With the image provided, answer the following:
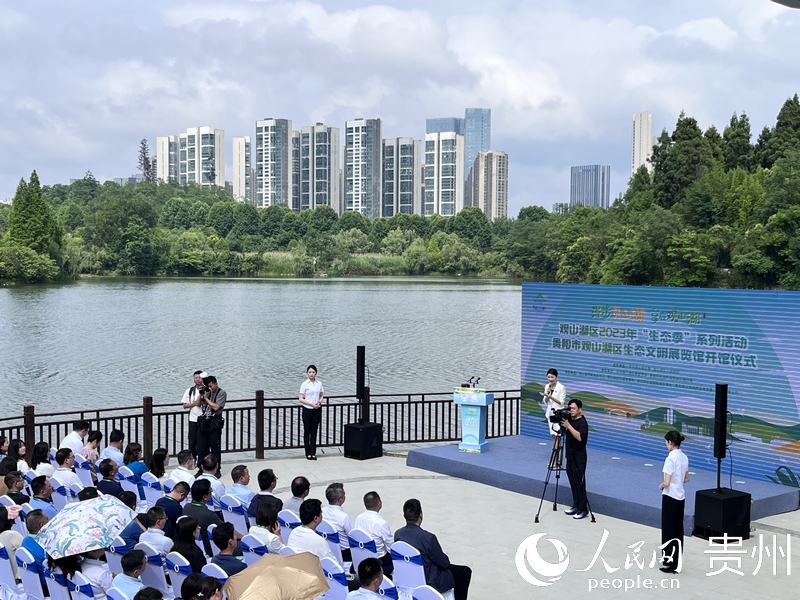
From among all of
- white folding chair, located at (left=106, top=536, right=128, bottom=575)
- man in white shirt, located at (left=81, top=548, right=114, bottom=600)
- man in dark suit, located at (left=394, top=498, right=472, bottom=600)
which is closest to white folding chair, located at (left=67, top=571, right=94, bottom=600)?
man in white shirt, located at (left=81, top=548, right=114, bottom=600)

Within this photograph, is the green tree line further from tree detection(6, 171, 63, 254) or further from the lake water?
the lake water

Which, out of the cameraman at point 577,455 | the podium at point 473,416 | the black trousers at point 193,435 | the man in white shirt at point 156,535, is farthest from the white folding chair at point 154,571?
the podium at point 473,416

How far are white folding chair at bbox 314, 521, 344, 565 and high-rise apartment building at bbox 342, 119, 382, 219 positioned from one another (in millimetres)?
186833

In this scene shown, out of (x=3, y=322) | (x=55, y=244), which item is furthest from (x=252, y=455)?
(x=55, y=244)

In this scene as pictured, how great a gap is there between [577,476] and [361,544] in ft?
13.6

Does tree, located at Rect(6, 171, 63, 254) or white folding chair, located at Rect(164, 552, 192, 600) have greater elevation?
tree, located at Rect(6, 171, 63, 254)

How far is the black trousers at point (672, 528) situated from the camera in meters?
8.74

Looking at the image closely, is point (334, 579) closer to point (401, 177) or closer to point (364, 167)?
point (364, 167)

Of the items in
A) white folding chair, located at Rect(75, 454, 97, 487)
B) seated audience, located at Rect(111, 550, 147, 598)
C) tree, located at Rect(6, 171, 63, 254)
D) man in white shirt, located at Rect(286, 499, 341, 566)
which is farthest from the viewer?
tree, located at Rect(6, 171, 63, 254)

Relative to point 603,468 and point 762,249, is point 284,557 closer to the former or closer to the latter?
point 603,468

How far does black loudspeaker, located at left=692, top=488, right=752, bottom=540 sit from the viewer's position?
9469mm

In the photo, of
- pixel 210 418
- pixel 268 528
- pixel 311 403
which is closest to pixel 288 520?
pixel 268 528

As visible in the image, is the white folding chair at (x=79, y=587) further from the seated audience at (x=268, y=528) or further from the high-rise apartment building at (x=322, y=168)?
the high-rise apartment building at (x=322, y=168)

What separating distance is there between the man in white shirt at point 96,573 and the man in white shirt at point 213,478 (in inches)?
78.5
